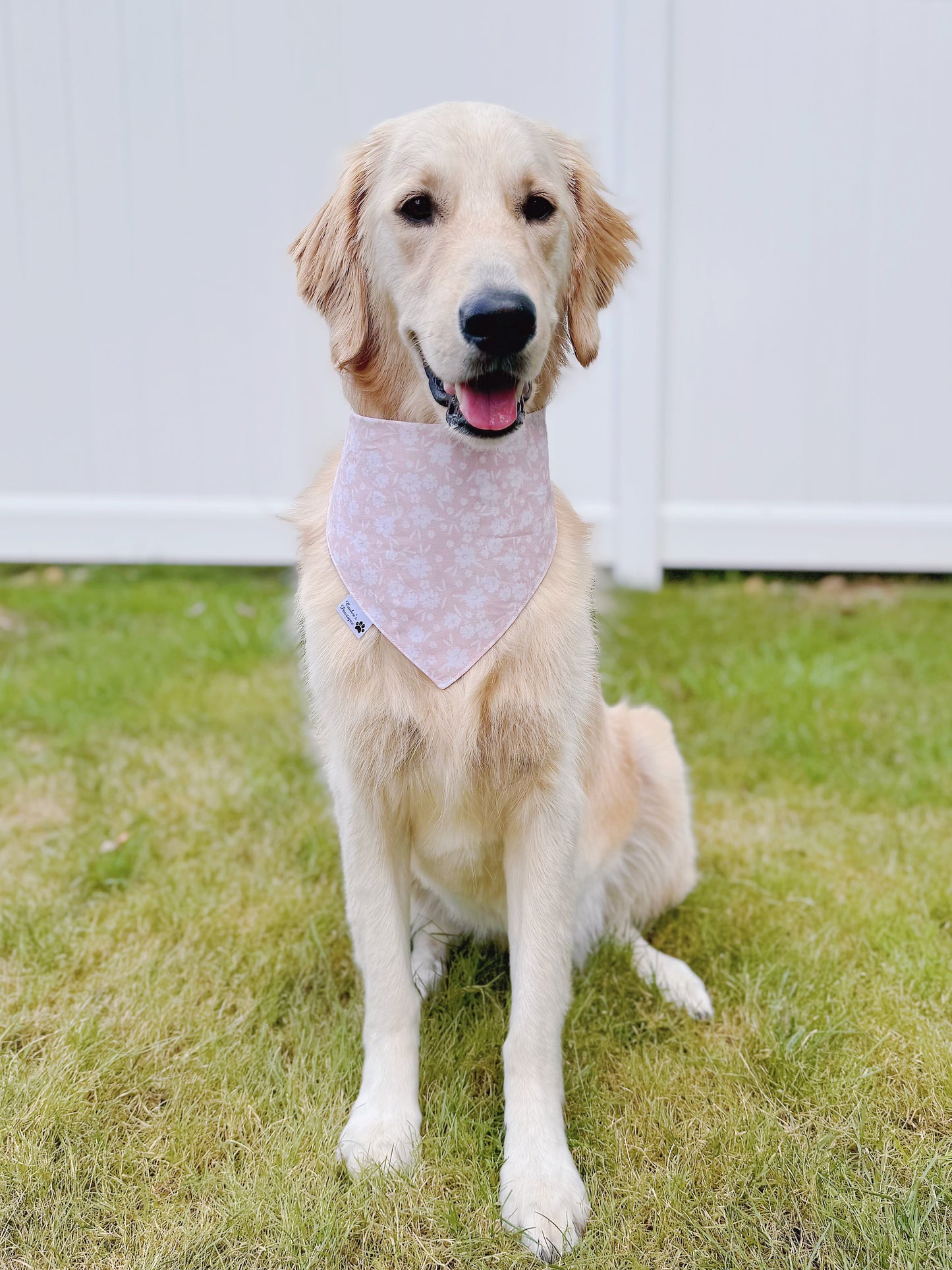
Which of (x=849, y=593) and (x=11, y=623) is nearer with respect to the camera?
(x=11, y=623)

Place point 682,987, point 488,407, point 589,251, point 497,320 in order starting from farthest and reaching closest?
point 682,987 < point 589,251 < point 488,407 < point 497,320

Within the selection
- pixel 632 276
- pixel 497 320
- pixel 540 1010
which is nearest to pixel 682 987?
pixel 540 1010

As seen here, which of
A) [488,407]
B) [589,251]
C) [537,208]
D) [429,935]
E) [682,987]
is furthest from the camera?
[429,935]

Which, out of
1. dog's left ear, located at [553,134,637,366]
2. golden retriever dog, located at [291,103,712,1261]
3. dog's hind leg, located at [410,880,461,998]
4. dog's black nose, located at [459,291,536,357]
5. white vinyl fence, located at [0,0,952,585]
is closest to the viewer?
dog's black nose, located at [459,291,536,357]

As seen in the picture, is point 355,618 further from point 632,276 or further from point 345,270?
point 632,276

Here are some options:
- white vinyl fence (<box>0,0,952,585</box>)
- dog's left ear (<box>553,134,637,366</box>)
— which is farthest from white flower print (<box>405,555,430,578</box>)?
white vinyl fence (<box>0,0,952,585</box>)

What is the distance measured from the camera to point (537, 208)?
5.65ft

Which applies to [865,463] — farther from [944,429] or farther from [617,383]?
[617,383]

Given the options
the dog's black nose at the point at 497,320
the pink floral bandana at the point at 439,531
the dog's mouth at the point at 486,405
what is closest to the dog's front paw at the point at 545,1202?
the pink floral bandana at the point at 439,531

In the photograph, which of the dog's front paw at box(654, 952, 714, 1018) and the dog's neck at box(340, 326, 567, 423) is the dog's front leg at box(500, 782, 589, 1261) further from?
the dog's neck at box(340, 326, 567, 423)

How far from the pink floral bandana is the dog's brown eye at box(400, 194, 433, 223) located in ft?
1.09

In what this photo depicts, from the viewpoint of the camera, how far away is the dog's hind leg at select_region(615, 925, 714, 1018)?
2.04 metres

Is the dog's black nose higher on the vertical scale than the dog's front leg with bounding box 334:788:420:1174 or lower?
higher

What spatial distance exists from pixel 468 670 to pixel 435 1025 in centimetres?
77
